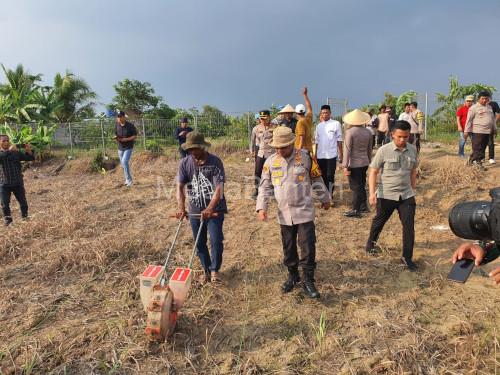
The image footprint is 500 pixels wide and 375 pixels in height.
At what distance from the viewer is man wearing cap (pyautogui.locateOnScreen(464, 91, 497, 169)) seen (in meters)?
6.72

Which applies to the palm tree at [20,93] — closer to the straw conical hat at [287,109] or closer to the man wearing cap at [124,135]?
the man wearing cap at [124,135]

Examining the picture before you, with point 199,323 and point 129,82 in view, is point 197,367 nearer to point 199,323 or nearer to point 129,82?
point 199,323

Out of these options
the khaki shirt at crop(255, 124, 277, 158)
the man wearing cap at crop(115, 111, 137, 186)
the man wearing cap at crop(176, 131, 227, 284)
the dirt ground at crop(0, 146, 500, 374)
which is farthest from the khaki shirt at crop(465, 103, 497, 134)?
the man wearing cap at crop(115, 111, 137, 186)

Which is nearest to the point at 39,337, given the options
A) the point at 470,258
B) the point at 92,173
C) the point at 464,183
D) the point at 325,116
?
the point at 470,258

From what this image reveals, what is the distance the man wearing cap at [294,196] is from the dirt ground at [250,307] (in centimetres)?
43

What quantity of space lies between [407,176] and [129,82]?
2270cm

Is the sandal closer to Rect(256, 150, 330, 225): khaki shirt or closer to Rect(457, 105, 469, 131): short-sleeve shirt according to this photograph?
Rect(256, 150, 330, 225): khaki shirt

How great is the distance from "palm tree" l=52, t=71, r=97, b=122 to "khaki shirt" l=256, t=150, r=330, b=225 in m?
20.6

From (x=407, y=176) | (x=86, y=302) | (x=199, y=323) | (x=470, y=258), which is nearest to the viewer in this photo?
(x=470, y=258)

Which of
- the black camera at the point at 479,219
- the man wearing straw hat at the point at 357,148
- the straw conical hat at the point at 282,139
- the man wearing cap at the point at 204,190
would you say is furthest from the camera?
the man wearing straw hat at the point at 357,148

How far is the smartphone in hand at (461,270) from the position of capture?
184 cm

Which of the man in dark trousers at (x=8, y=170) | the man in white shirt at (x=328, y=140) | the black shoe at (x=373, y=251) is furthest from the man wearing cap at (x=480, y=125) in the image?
the man in dark trousers at (x=8, y=170)

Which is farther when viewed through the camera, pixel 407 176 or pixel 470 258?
pixel 407 176

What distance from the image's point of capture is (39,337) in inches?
117
